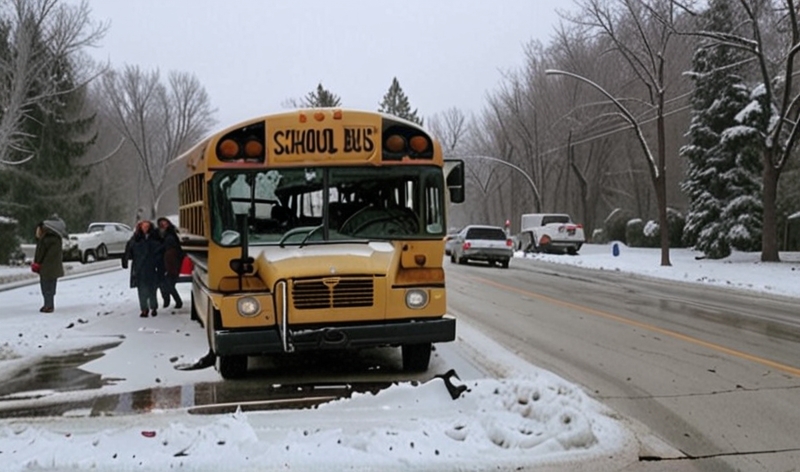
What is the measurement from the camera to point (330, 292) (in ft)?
23.2

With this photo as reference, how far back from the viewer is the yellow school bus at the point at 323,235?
7.13 meters

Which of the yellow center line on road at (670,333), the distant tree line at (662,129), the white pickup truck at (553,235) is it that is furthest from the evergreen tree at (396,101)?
the yellow center line on road at (670,333)

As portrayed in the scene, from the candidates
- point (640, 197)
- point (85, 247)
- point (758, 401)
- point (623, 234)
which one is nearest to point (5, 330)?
point (758, 401)

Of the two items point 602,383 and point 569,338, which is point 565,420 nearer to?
point 602,383

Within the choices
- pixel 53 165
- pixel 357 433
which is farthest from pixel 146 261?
pixel 53 165

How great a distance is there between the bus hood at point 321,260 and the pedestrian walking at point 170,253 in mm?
5782

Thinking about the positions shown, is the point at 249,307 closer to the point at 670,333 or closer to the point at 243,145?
the point at 243,145

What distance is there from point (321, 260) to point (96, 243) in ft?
86.1

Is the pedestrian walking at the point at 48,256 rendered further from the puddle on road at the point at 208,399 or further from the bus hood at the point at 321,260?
the bus hood at the point at 321,260

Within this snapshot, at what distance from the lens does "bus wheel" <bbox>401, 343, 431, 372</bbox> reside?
7.99 m

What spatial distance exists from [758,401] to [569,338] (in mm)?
3868

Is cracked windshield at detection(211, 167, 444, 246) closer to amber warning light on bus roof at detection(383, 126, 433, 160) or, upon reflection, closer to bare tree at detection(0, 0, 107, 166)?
amber warning light on bus roof at detection(383, 126, 433, 160)

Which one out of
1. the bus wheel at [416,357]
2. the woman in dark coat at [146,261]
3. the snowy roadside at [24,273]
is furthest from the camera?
the snowy roadside at [24,273]

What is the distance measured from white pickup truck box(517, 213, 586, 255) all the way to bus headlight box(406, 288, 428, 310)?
104 feet
